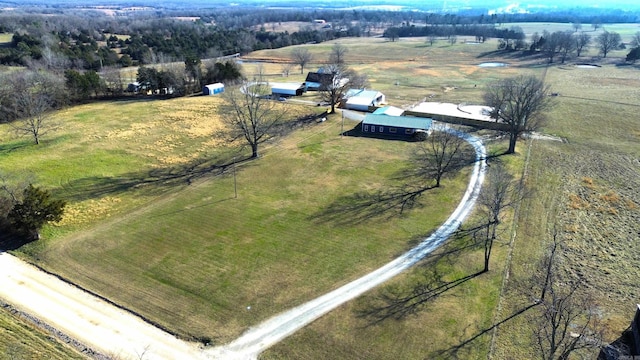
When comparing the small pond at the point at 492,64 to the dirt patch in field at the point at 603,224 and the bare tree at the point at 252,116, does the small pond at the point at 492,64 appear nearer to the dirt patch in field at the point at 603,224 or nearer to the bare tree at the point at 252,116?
the bare tree at the point at 252,116

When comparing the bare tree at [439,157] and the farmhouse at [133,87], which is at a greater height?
the farmhouse at [133,87]

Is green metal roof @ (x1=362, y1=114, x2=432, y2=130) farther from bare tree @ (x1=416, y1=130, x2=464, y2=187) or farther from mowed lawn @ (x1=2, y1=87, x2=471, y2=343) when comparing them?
mowed lawn @ (x1=2, y1=87, x2=471, y2=343)

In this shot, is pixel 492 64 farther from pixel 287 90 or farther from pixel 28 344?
pixel 28 344

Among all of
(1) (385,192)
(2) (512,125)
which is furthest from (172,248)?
(2) (512,125)

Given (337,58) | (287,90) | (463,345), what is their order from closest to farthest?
(463,345)
(287,90)
(337,58)

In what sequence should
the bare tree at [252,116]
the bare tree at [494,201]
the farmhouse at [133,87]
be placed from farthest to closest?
the farmhouse at [133,87] < the bare tree at [252,116] < the bare tree at [494,201]

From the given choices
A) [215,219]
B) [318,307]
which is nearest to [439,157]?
→ [318,307]

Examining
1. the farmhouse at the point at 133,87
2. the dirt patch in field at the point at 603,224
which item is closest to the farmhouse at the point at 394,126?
the dirt patch in field at the point at 603,224
